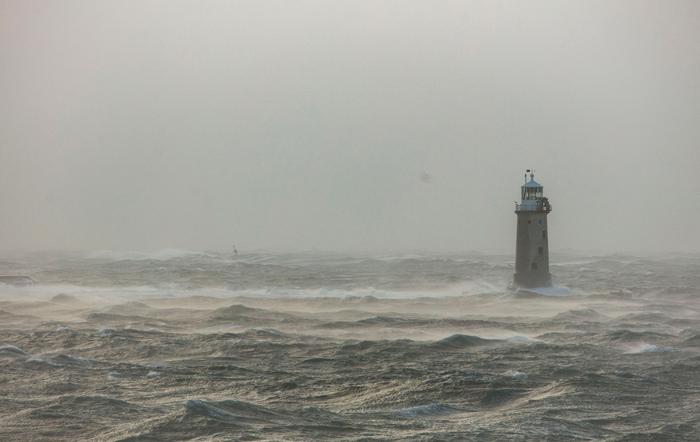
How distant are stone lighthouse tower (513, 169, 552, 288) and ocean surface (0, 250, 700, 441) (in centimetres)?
111

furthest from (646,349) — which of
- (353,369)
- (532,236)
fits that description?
(532,236)

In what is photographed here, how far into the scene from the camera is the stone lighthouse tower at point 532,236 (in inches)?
1737

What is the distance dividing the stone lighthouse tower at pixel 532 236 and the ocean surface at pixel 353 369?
1.11 meters

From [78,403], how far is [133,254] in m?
114

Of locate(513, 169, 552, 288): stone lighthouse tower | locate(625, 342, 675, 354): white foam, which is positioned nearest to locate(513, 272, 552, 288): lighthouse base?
locate(513, 169, 552, 288): stone lighthouse tower

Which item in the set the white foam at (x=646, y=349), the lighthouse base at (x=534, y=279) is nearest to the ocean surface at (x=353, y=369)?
the white foam at (x=646, y=349)

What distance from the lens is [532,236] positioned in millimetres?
44250

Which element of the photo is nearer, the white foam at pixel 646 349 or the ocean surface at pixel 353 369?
the ocean surface at pixel 353 369

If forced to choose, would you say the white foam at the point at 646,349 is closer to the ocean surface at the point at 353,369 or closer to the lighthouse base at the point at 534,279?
the ocean surface at the point at 353,369

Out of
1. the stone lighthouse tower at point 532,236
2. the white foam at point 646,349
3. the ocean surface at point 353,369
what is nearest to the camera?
the ocean surface at point 353,369

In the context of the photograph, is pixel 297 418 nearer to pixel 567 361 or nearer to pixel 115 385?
pixel 115 385

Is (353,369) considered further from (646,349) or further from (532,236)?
(532,236)

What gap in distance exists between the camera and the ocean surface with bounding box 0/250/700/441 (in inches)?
670

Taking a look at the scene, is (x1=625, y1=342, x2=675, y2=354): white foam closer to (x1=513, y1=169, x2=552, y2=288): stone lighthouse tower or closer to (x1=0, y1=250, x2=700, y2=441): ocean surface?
(x1=0, y1=250, x2=700, y2=441): ocean surface
